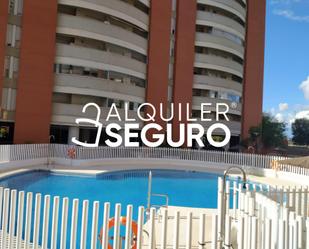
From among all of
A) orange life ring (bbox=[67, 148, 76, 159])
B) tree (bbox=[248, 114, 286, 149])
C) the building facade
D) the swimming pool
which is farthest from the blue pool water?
tree (bbox=[248, 114, 286, 149])

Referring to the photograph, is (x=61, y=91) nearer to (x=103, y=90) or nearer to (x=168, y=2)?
(x=103, y=90)

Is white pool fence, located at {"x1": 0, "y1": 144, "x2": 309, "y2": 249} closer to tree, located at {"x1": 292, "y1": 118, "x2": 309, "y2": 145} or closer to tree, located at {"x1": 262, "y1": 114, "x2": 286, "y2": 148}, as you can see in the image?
tree, located at {"x1": 262, "y1": 114, "x2": 286, "y2": 148}

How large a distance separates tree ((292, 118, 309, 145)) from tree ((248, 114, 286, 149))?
3507 centimetres

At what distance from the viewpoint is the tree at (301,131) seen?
7549cm

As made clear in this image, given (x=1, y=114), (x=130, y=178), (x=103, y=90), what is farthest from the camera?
(x=103, y=90)

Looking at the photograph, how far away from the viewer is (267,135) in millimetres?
42594

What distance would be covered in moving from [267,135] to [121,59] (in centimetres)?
2311

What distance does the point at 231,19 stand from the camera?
131ft

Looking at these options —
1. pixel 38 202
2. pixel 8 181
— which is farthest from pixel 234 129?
pixel 38 202

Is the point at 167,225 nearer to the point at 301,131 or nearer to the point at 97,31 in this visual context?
the point at 97,31

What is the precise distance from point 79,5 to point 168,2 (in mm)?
10488

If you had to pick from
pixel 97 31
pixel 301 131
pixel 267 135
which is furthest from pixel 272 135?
pixel 301 131

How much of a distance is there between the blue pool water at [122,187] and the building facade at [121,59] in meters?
7.75

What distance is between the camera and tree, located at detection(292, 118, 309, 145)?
7549 centimetres
